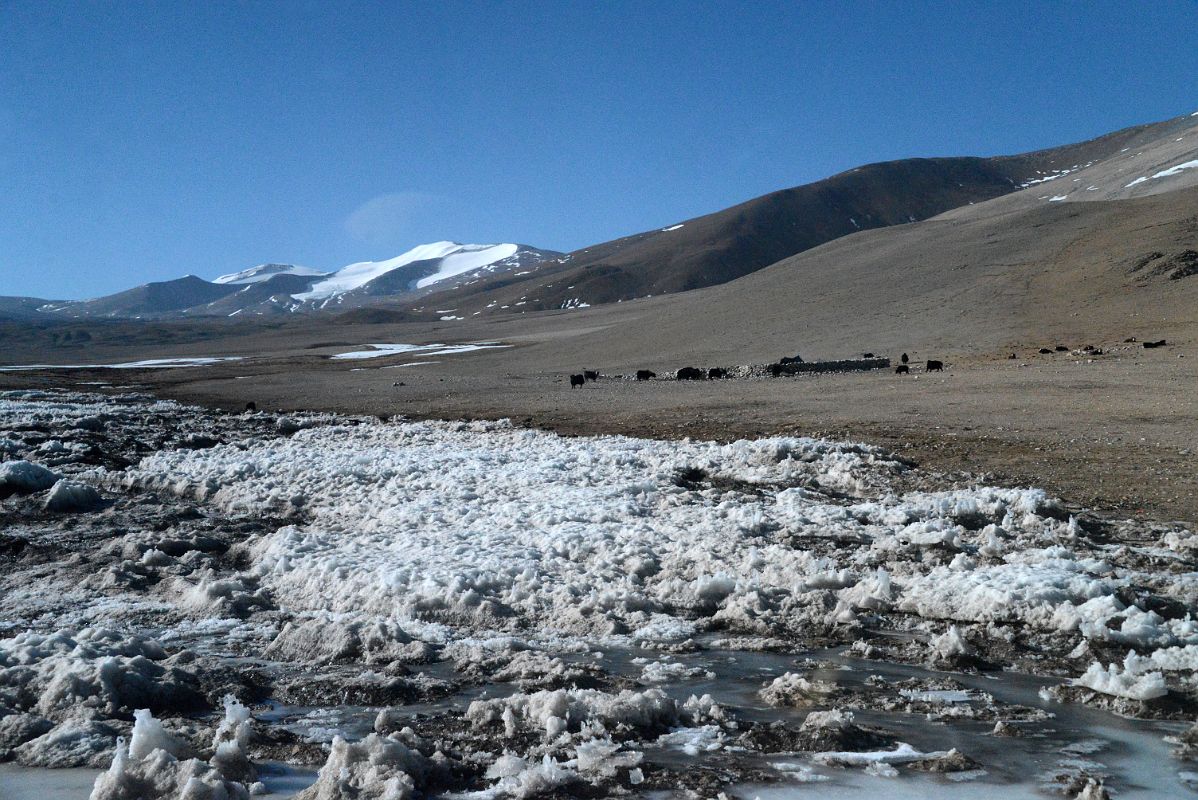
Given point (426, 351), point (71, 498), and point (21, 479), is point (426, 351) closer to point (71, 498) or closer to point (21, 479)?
point (21, 479)

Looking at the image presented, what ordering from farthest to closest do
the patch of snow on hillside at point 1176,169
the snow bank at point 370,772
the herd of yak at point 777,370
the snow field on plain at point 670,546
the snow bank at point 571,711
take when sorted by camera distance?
1. the patch of snow on hillside at point 1176,169
2. the herd of yak at point 777,370
3. the snow field on plain at point 670,546
4. the snow bank at point 571,711
5. the snow bank at point 370,772

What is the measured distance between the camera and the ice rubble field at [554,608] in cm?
502

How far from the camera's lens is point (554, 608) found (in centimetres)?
790

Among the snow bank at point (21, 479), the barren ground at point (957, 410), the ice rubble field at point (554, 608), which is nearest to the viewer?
the ice rubble field at point (554, 608)

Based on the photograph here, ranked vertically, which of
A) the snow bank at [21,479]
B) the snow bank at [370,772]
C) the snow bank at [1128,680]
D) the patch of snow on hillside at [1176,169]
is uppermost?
the patch of snow on hillside at [1176,169]

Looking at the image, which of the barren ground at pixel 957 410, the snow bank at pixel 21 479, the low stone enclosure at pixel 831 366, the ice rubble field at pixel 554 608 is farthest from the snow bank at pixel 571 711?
the low stone enclosure at pixel 831 366

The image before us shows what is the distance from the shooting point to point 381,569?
8.72 metres

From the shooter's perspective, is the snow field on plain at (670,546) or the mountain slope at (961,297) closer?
the snow field on plain at (670,546)

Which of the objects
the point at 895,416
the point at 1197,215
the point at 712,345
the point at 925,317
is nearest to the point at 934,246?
the point at 1197,215

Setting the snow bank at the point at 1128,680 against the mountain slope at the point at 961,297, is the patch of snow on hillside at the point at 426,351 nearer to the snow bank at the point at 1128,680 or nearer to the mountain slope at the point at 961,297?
the mountain slope at the point at 961,297

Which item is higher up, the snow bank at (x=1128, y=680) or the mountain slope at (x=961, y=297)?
the mountain slope at (x=961, y=297)

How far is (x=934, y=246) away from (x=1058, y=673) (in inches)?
2614

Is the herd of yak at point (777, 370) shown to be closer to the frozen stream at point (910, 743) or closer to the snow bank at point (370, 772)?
the frozen stream at point (910, 743)

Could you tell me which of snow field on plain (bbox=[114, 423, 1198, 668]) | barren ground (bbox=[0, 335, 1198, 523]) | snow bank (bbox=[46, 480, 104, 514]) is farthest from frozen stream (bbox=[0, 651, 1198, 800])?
snow bank (bbox=[46, 480, 104, 514])
